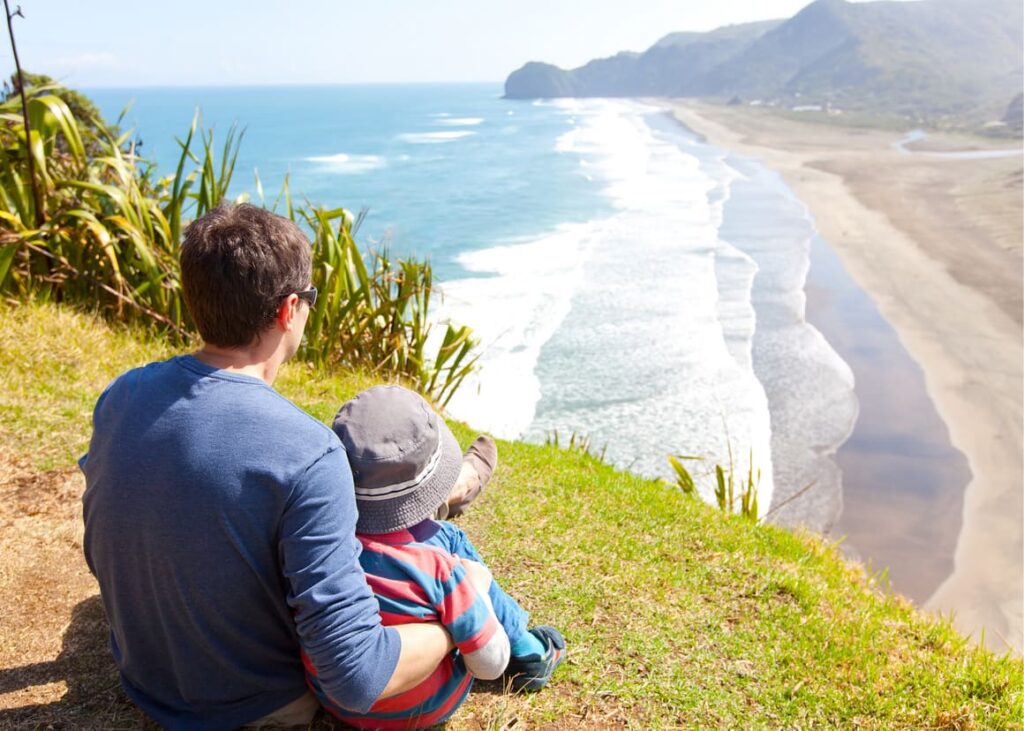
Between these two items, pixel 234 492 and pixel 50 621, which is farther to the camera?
pixel 50 621

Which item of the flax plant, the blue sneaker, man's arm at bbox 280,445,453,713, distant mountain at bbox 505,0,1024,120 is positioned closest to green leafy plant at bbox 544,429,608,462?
the flax plant

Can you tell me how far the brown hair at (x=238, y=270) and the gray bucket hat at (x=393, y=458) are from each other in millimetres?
328

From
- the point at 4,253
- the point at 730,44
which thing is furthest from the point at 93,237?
the point at 730,44

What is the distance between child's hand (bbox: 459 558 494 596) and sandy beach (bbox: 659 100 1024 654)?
7.74ft

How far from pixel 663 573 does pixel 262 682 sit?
1.84 meters

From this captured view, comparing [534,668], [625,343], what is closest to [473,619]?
[534,668]

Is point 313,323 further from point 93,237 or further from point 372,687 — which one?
point 372,687

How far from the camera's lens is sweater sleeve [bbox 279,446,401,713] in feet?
5.16

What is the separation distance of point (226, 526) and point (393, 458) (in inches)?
15.1

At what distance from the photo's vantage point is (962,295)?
17938mm

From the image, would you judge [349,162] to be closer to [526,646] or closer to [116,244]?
[116,244]

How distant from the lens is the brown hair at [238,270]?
1.55 m

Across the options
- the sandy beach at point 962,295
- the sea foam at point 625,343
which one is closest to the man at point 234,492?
the sandy beach at point 962,295

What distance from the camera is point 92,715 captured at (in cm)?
210
